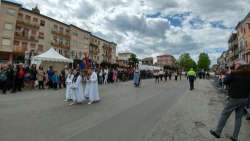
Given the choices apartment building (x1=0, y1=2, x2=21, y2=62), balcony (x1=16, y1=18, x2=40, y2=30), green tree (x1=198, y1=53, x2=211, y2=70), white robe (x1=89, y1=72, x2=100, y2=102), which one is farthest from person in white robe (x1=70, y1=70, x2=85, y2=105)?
green tree (x1=198, y1=53, x2=211, y2=70)

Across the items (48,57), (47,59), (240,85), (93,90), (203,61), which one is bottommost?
(93,90)

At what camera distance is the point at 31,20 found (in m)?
48.3

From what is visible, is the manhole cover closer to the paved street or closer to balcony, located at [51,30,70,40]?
the paved street

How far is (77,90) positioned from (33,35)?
146ft

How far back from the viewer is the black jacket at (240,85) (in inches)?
190

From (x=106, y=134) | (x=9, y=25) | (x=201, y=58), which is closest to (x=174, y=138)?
(x=106, y=134)

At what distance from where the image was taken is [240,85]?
15.9 ft

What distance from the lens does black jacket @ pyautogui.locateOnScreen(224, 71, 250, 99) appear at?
4820 mm

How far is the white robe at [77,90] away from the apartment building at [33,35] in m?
25.4

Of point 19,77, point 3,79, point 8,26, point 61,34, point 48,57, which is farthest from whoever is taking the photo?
point 61,34

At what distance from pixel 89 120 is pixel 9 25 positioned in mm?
44685

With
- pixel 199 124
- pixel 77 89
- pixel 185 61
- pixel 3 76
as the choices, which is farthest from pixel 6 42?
pixel 185 61

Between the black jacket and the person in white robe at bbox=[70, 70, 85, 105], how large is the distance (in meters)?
7.11

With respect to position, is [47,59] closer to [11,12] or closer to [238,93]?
[238,93]
